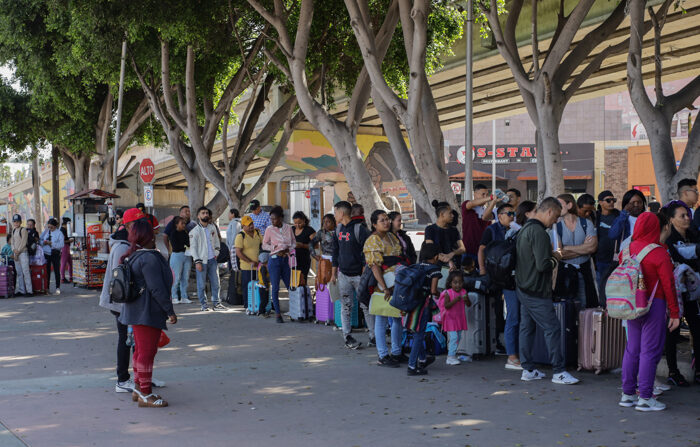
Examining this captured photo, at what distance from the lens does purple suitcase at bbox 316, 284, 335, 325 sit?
478 inches

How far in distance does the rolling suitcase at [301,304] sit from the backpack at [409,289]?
4545 mm

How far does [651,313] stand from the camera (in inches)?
259

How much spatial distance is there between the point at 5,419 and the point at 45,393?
1002 millimetres

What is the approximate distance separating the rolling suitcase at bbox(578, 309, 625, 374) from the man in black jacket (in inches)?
108

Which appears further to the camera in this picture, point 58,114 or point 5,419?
point 58,114

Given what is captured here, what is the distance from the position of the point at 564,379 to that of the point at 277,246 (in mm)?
5889

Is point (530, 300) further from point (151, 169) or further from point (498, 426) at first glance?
→ point (151, 169)

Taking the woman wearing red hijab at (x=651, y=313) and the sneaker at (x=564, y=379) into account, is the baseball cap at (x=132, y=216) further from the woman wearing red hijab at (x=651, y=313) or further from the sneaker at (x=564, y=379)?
the woman wearing red hijab at (x=651, y=313)

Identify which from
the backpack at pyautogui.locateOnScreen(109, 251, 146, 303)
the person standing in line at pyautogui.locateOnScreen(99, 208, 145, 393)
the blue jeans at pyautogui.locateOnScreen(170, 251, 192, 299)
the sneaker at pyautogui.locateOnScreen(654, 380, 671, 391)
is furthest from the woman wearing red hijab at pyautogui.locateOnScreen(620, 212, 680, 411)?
the blue jeans at pyautogui.locateOnScreen(170, 251, 192, 299)

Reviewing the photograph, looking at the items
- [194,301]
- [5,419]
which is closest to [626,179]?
Answer: [194,301]

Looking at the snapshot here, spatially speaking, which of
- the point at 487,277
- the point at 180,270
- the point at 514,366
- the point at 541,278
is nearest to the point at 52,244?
the point at 180,270

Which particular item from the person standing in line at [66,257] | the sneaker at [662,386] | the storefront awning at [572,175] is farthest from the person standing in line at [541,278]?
the storefront awning at [572,175]

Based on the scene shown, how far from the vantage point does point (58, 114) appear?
25.8 meters

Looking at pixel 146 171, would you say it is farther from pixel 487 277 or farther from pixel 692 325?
pixel 692 325
